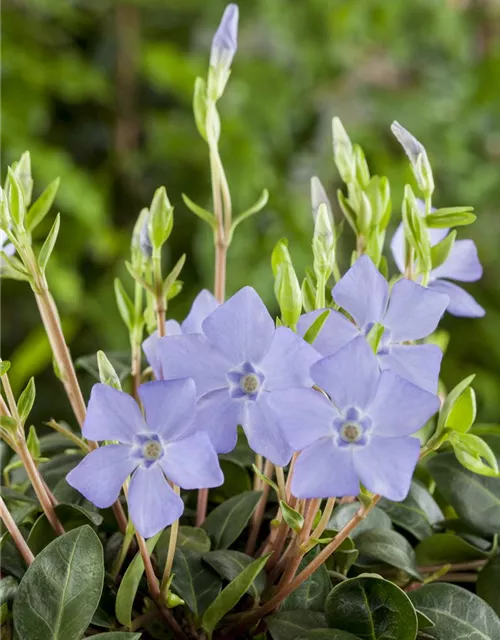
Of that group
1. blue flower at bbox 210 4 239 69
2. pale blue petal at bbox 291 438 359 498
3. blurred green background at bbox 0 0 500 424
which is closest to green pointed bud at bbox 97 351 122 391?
pale blue petal at bbox 291 438 359 498

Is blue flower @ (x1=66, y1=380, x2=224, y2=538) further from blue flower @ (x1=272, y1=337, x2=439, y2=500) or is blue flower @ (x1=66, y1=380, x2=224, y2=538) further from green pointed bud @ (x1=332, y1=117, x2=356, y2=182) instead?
green pointed bud @ (x1=332, y1=117, x2=356, y2=182)

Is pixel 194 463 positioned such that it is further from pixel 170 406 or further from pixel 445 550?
pixel 445 550

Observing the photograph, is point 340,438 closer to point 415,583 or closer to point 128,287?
point 415,583

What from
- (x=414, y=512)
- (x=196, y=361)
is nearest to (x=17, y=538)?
(x=196, y=361)

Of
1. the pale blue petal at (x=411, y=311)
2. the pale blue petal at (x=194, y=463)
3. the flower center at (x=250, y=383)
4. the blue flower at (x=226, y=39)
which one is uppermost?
the blue flower at (x=226, y=39)

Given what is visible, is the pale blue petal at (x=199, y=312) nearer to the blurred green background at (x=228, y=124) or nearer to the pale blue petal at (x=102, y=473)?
the pale blue petal at (x=102, y=473)

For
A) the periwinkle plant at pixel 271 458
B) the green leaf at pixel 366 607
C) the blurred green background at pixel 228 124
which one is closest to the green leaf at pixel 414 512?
the periwinkle plant at pixel 271 458

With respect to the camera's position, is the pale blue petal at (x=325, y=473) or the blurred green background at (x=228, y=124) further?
the blurred green background at (x=228, y=124)

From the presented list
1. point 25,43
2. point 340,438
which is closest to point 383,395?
point 340,438
